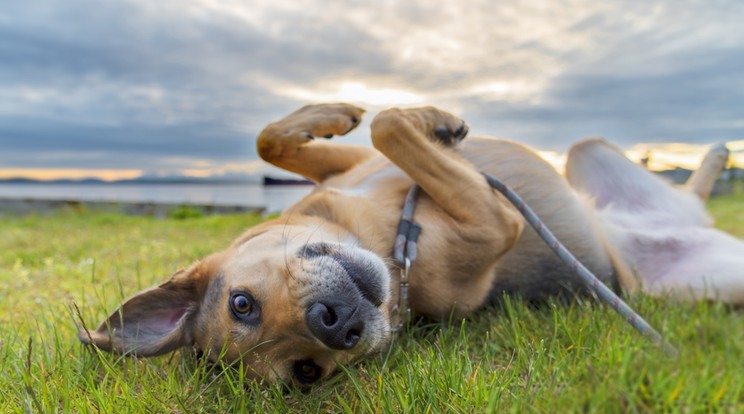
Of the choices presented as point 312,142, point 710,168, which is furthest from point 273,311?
point 710,168

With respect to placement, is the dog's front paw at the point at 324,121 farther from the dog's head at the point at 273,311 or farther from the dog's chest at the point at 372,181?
the dog's head at the point at 273,311

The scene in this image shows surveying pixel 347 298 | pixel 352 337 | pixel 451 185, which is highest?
pixel 451 185

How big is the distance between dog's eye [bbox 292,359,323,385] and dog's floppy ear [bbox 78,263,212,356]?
69cm

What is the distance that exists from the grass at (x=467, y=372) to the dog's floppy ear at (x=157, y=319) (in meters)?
0.09

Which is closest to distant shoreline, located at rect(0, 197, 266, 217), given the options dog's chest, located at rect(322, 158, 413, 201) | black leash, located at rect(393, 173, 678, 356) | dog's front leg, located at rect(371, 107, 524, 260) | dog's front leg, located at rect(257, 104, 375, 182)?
dog's front leg, located at rect(257, 104, 375, 182)

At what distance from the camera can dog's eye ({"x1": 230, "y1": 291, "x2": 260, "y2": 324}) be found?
2.42 metres

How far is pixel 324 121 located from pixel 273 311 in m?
1.81

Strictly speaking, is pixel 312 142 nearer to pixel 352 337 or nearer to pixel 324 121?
pixel 324 121

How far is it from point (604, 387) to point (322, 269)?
4.03ft

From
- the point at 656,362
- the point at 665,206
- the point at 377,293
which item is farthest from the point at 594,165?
the point at 656,362

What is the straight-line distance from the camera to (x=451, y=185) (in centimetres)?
311

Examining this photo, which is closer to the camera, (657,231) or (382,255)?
(382,255)

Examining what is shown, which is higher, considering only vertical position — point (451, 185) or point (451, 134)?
point (451, 134)

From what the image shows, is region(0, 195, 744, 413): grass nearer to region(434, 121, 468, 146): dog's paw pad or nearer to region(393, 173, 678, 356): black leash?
region(393, 173, 678, 356): black leash
